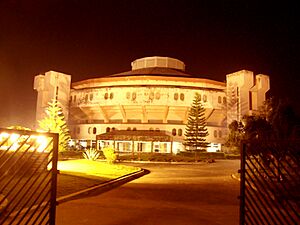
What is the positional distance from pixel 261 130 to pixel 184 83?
41.0m

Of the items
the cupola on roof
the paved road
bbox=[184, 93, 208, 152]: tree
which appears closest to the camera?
the paved road

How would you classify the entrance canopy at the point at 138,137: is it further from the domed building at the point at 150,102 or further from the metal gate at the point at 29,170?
the metal gate at the point at 29,170

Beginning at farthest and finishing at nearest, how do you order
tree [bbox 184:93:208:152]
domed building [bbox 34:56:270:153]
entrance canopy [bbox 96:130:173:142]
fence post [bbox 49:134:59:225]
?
domed building [bbox 34:56:270:153] → tree [bbox 184:93:208:152] → entrance canopy [bbox 96:130:173:142] → fence post [bbox 49:134:59:225]

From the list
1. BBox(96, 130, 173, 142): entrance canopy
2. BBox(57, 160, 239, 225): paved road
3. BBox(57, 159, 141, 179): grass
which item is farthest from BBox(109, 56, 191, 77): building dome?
BBox(57, 160, 239, 225): paved road

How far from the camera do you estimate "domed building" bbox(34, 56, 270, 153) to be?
53.0m

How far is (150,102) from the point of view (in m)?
52.6

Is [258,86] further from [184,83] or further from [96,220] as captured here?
[96,220]

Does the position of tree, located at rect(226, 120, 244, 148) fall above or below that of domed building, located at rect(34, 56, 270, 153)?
below

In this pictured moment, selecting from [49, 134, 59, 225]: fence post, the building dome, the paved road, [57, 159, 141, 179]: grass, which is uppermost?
the building dome

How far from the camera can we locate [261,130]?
1530cm

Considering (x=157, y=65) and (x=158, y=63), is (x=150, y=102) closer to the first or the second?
(x=157, y=65)

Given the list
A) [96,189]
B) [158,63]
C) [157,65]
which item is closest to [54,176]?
[96,189]

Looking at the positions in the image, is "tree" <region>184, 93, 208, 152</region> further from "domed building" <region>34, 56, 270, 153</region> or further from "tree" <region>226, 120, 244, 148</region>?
"tree" <region>226, 120, 244, 148</region>

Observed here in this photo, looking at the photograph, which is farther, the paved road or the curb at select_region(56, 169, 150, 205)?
the curb at select_region(56, 169, 150, 205)
